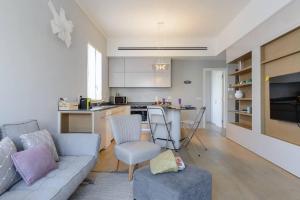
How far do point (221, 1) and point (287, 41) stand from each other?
4.75 feet

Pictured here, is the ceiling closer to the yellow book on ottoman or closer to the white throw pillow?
the white throw pillow

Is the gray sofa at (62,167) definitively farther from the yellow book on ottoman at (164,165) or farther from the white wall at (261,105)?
the white wall at (261,105)

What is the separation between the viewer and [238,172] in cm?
312

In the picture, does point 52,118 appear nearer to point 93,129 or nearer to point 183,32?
point 93,129

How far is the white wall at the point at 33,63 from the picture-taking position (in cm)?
226

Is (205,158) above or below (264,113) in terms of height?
below

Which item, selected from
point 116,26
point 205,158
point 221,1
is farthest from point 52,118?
point 221,1

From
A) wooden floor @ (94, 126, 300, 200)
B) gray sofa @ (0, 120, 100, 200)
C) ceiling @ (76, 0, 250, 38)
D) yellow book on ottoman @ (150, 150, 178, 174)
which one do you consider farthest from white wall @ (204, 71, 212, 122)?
yellow book on ottoman @ (150, 150, 178, 174)

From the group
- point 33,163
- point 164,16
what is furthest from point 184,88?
point 33,163

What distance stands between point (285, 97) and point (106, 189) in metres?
3.00

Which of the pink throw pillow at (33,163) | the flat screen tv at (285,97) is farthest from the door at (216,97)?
the pink throw pillow at (33,163)

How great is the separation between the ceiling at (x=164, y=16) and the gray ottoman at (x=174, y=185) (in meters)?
3.35

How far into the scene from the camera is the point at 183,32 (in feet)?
19.7

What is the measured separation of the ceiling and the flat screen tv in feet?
5.86
